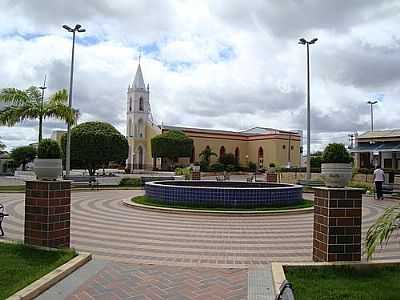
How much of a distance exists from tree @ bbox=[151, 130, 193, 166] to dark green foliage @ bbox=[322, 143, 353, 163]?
162ft

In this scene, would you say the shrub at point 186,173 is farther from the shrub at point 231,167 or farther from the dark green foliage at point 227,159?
the dark green foliage at point 227,159

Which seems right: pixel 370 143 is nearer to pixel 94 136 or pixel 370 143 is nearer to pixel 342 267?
pixel 94 136

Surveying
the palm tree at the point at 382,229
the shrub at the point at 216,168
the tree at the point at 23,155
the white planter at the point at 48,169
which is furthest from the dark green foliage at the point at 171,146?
the palm tree at the point at 382,229

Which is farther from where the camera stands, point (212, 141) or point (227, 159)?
point (212, 141)

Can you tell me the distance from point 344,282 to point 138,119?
64989mm

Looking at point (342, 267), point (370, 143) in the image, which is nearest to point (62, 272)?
point (342, 267)

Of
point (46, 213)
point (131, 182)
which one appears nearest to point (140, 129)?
point (131, 182)

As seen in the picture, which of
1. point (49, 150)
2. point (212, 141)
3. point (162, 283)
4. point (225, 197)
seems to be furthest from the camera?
point (212, 141)

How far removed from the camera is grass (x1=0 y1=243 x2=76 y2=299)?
17.3 ft

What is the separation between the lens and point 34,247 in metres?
6.98

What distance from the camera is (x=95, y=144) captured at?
33.5m

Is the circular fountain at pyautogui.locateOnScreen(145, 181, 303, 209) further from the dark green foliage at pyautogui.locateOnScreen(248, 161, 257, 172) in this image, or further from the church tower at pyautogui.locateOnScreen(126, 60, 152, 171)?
the church tower at pyautogui.locateOnScreen(126, 60, 152, 171)

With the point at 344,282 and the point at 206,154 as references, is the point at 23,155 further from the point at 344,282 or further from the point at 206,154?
the point at 344,282

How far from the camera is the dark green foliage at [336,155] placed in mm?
6965
